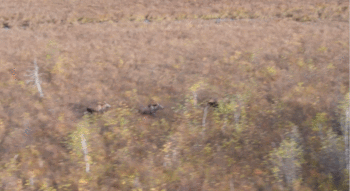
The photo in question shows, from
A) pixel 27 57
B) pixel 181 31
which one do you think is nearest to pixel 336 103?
pixel 181 31

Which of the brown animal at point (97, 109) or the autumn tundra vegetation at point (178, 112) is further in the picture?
the brown animal at point (97, 109)

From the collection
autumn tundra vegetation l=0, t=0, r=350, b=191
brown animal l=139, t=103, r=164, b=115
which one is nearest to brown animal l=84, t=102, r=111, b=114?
autumn tundra vegetation l=0, t=0, r=350, b=191

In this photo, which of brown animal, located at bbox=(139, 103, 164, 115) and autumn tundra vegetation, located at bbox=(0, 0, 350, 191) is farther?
brown animal, located at bbox=(139, 103, 164, 115)

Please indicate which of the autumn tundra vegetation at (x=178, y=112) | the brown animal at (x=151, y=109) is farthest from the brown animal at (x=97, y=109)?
the brown animal at (x=151, y=109)

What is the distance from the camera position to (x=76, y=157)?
6480mm

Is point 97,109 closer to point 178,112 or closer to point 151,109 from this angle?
point 151,109

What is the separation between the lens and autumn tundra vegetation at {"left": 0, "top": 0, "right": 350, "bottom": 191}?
6055mm

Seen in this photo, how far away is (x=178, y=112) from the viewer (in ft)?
27.6

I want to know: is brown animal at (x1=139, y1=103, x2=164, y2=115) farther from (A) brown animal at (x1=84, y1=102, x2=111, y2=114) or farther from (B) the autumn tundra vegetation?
(A) brown animal at (x1=84, y1=102, x2=111, y2=114)

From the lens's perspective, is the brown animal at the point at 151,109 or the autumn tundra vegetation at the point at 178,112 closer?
the autumn tundra vegetation at the point at 178,112

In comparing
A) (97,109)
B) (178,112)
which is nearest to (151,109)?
(178,112)

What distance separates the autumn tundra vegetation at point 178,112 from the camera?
6055mm

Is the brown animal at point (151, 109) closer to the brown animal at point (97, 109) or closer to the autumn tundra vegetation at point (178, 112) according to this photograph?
the autumn tundra vegetation at point (178, 112)

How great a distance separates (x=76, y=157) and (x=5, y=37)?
51.2ft
